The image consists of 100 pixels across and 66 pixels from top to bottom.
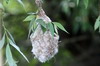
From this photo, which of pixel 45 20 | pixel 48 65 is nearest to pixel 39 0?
pixel 45 20

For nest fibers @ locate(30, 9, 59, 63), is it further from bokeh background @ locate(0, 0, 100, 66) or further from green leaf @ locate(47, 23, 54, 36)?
bokeh background @ locate(0, 0, 100, 66)

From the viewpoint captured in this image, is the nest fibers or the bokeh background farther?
the bokeh background

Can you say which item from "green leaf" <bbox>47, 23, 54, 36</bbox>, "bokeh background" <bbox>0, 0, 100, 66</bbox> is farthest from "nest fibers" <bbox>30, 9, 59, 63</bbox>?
"bokeh background" <bbox>0, 0, 100, 66</bbox>

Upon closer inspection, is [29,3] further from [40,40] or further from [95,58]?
[40,40]

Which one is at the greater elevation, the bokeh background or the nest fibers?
the nest fibers

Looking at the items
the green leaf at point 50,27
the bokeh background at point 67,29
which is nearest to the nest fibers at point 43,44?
the green leaf at point 50,27

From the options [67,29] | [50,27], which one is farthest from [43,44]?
[67,29]
